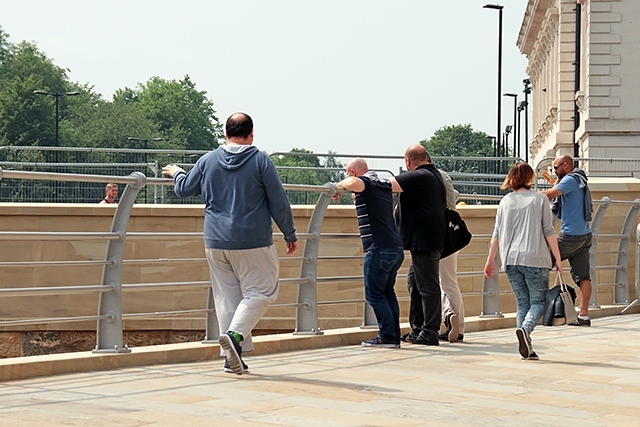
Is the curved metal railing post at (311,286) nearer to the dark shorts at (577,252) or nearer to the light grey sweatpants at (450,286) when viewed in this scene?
the light grey sweatpants at (450,286)

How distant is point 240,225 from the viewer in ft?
Result: 25.8

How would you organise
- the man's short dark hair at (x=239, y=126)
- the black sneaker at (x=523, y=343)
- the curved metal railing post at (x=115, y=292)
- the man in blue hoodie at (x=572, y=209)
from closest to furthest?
the man's short dark hair at (x=239, y=126) → the curved metal railing post at (x=115, y=292) → the black sneaker at (x=523, y=343) → the man in blue hoodie at (x=572, y=209)

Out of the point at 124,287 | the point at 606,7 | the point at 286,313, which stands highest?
the point at 606,7

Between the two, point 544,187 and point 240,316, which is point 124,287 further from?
point 544,187

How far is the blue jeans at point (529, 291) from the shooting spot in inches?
377

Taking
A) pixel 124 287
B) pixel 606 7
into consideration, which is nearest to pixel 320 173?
pixel 124 287

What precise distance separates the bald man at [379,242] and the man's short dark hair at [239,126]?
1862 millimetres

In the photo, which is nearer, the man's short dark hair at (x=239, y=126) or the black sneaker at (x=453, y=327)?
the man's short dark hair at (x=239, y=126)

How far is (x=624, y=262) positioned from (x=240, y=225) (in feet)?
28.0

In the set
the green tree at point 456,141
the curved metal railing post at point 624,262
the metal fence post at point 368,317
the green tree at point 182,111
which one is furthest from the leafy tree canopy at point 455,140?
the metal fence post at point 368,317

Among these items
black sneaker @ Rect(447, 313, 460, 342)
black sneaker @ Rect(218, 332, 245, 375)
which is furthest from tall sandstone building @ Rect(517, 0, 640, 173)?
black sneaker @ Rect(218, 332, 245, 375)

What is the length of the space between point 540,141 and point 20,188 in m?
53.7

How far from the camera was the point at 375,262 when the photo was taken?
9953mm

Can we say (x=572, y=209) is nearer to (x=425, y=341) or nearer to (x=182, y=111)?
(x=425, y=341)
